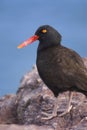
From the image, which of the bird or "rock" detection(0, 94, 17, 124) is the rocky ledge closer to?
"rock" detection(0, 94, 17, 124)

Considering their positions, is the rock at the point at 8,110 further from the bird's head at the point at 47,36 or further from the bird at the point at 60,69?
the bird's head at the point at 47,36

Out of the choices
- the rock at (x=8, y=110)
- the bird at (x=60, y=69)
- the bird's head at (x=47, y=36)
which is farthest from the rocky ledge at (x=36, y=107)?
the bird's head at (x=47, y=36)

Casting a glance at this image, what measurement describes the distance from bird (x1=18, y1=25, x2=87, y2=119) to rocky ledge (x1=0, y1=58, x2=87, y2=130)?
0.21 meters

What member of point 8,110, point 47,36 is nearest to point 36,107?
point 8,110

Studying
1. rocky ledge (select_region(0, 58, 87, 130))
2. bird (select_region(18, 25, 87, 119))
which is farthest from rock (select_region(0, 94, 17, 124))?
bird (select_region(18, 25, 87, 119))

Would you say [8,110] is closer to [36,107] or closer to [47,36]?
[36,107]

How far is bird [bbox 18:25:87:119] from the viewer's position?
6.98 meters

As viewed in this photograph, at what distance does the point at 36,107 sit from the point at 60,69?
1381 mm

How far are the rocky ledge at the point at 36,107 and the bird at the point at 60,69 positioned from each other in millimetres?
206

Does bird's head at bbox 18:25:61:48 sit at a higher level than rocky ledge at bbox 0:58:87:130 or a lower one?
higher

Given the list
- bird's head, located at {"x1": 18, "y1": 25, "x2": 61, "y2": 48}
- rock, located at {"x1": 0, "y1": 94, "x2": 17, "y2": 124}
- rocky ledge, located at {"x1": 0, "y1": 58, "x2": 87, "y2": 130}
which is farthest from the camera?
rock, located at {"x1": 0, "y1": 94, "x2": 17, "y2": 124}

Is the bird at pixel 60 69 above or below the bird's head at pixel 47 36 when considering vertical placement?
below

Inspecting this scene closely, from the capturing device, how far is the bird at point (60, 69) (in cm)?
698

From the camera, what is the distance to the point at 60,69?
6.99 m
